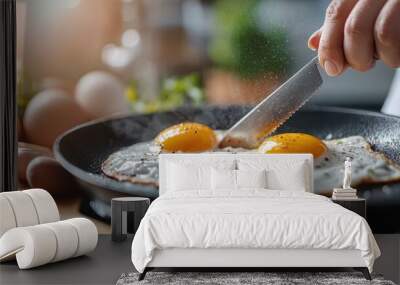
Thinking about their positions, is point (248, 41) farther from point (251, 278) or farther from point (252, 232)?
point (251, 278)

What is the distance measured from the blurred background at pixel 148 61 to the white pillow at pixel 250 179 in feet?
2.55

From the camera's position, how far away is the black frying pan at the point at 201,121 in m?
5.54

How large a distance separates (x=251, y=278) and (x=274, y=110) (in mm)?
1792

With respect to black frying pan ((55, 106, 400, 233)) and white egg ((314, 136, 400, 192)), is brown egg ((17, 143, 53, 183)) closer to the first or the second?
black frying pan ((55, 106, 400, 233))

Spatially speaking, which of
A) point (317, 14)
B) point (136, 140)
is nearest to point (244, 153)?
point (136, 140)

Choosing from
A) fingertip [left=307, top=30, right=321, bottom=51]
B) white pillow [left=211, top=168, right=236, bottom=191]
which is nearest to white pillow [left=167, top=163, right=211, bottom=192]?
white pillow [left=211, top=168, right=236, bottom=191]

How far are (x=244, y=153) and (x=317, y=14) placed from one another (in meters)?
1.27

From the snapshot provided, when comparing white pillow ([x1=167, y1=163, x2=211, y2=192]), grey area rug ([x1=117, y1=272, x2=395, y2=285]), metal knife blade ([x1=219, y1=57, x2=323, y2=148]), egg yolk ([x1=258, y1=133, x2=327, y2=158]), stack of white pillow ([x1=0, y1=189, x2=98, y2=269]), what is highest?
metal knife blade ([x1=219, y1=57, x2=323, y2=148])

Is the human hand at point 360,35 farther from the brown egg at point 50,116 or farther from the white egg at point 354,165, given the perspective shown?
the brown egg at point 50,116

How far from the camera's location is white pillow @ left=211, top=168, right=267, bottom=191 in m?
5.16

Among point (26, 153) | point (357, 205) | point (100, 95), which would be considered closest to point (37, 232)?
point (26, 153)

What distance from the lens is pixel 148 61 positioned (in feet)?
19.0

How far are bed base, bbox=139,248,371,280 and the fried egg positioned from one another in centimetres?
138

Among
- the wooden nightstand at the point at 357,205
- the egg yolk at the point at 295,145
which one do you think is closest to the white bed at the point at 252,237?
the wooden nightstand at the point at 357,205
